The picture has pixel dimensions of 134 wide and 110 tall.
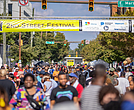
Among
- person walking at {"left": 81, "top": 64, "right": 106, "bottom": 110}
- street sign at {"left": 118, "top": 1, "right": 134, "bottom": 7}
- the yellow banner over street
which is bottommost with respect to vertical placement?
person walking at {"left": 81, "top": 64, "right": 106, "bottom": 110}

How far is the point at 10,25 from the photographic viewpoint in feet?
68.4

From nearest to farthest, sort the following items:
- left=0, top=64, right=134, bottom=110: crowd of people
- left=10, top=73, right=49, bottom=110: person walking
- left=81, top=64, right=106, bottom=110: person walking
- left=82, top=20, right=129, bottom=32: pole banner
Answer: left=0, top=64, right=134, bottom=110: crowd of people < left=81, top=64, right=106, bottom=110: person walking < left=10, top=73, right=49, bottom=110: person walking < left=82, top=20, right=129, bottom=32: pole banner

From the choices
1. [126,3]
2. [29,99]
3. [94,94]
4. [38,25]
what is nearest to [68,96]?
[29,99]

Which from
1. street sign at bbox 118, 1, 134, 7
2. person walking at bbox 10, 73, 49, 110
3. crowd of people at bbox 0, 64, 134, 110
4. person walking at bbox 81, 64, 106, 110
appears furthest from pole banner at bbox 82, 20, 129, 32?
person walking at bbox 81, 64, 106, 110

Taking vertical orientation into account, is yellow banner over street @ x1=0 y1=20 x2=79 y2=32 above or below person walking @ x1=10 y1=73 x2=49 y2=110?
above

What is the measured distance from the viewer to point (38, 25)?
20.8 metres

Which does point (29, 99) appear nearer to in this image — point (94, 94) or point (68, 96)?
point (68, 96)

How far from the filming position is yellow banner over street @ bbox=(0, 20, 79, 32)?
2066 centimetres

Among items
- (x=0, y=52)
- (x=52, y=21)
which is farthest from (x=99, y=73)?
(x=0, y=52)

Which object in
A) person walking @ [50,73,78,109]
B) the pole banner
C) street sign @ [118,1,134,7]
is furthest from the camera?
street sign @ [118,1,134,7]

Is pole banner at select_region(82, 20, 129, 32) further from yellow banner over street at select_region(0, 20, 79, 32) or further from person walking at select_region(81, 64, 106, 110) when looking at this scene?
person walking at select_region(81, 64, 106, 110)

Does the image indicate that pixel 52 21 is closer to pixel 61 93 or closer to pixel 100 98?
pixel 61 93

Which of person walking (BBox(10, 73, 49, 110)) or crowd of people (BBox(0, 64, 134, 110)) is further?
person walking (BBox(10, 73, 49, 110))

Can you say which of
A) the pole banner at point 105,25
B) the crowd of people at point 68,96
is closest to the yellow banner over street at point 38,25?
the pole banner at point 105,25
